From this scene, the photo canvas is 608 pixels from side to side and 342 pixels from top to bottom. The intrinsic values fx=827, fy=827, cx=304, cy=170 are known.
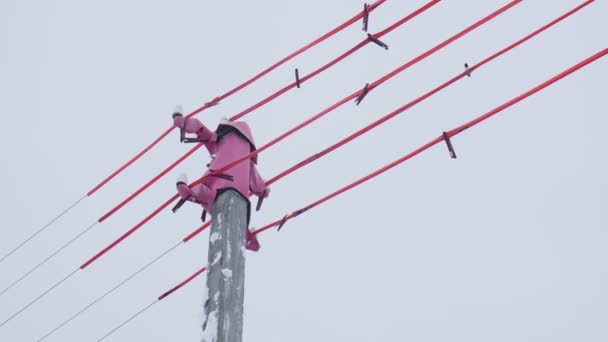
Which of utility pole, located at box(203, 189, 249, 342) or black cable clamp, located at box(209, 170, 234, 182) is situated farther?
black cable clamp, located at box(209, 170, 234, 182)

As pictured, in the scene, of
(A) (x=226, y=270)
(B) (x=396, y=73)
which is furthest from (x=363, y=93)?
(A) (x=226, y=270)

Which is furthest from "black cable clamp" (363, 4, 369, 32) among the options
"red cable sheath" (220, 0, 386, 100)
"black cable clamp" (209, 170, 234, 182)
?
"black cable clamp" (209, 170, 234, 182)

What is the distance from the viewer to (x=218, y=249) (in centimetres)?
489

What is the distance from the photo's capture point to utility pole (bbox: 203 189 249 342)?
4.53 metres

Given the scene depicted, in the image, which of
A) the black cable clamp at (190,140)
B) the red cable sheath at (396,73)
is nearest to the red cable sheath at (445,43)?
the red cable sheath at (396,73)

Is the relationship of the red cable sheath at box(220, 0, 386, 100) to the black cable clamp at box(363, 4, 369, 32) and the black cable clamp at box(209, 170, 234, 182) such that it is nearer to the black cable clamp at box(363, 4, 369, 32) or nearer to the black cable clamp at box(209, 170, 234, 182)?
the black cable clamp at box(363, 4, 369, 32)

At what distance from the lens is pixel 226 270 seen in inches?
188

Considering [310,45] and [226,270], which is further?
→ [310,45]

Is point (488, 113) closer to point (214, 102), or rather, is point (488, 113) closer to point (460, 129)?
point (460, 129)

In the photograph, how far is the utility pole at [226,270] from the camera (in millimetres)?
4531

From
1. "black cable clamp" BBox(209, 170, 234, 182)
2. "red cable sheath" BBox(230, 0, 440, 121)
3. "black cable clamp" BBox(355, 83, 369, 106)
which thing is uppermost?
"red cable sheath" BBox(230, 0, 440, 121)

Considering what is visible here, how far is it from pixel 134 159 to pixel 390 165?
259 centimetres

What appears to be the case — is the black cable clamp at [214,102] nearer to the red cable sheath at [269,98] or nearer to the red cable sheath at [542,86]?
the red cable sheath at [269,98]

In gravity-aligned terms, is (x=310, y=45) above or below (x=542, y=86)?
above
